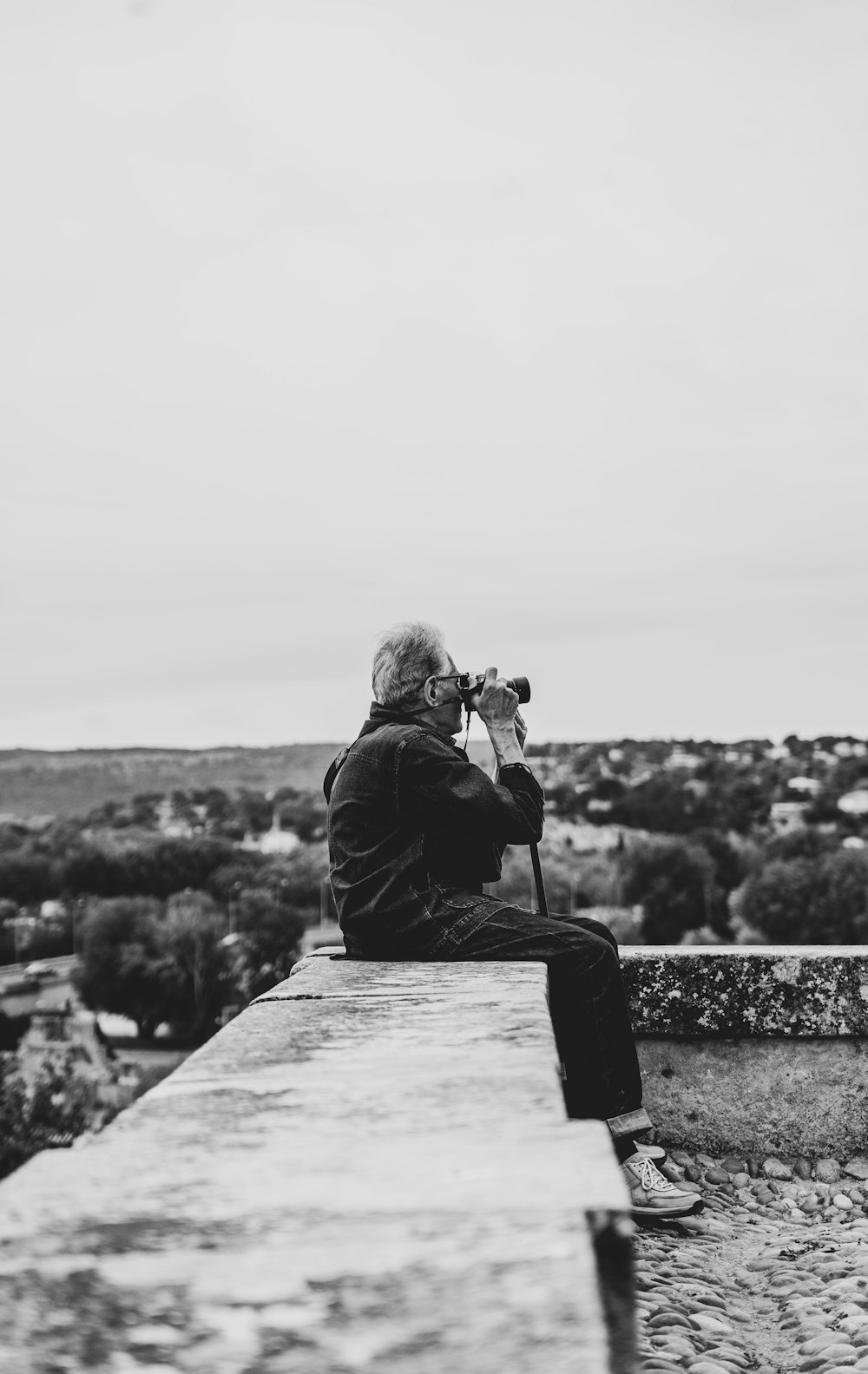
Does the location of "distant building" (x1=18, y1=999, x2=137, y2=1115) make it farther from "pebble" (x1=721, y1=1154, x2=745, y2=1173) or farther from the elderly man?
the elderly man

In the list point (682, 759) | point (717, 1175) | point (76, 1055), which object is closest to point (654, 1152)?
point (717, 1175)

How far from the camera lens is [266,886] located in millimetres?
72625

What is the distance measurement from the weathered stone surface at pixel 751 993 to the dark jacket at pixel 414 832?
3.25ft

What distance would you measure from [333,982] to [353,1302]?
2.19m

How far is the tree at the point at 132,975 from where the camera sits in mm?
56281

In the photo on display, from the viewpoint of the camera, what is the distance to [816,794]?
88938 mm

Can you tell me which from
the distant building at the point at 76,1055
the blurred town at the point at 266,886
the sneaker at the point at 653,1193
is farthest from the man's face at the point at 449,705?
the distant building at the point at 76,1055

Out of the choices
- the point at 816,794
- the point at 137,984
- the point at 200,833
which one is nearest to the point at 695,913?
→ the point at 137,984

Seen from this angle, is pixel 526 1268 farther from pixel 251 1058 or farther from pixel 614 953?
pixel 614 953

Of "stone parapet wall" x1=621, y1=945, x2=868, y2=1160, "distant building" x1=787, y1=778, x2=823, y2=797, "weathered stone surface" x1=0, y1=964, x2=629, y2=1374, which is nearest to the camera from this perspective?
"weathered stone surface" x1=0, y1=964, x2=629, y2=1374

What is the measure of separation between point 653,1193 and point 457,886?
1.12 m

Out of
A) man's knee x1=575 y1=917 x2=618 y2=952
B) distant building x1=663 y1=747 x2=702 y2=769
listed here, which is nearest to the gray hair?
man's knee x1=575 y1=917 x2=618 y2=952

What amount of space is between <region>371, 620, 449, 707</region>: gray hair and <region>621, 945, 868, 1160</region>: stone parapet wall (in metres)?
1.46

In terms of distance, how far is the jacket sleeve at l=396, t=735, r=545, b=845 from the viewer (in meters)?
4.03
